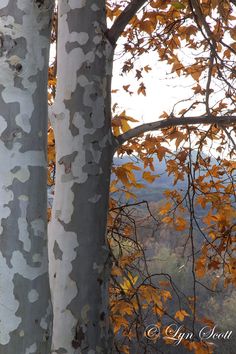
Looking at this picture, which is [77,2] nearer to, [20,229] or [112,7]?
[20,229]

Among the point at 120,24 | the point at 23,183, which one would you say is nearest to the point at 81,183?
the point at 23,183

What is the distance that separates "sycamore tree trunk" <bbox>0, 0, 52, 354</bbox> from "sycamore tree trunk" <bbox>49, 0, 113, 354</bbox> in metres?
0.42

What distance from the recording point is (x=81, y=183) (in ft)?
4.74

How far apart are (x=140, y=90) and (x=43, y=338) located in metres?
2.64

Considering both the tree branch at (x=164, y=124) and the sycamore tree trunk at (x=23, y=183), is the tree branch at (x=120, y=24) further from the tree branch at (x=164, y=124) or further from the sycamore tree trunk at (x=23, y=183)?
the sycamore tree trunk at (x=23, y=183)

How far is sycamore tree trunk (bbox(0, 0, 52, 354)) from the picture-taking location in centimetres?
96

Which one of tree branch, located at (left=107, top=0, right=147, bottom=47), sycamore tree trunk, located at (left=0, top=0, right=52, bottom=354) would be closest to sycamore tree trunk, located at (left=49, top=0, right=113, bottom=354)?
tree branch, located at (left=107, top=0, right=147, bottom=47)

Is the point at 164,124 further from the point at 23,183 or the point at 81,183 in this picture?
the point at 23,183

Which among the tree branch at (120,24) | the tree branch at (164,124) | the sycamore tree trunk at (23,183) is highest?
the tree branch at (120,24)

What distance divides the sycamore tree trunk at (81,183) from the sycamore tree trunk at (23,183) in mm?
422

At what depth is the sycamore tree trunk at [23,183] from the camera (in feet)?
3.15

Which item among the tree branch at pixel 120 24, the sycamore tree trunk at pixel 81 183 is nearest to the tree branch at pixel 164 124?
the sycamore tree trunk at pixel 81 183

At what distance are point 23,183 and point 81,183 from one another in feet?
1.57

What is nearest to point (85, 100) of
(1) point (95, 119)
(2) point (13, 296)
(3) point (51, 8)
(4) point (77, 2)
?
(1) point (95, 119)
